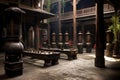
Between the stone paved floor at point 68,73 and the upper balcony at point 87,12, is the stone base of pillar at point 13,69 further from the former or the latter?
the upper balcony at point 87,12

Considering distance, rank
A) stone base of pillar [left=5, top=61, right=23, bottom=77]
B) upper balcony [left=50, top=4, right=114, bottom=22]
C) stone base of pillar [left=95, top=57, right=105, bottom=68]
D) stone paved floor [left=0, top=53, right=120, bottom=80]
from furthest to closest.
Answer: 1. upper balcony [left=50, top=4, right=114, bottom=22]
2. stone base of pillar [left=95, top=57, right=105, bottom=68]
3. stone base of pillar [left=5, top=61, right=23, bottom=77]
4. stone paved floor [left=0, top=53, right=120, bottom=80]

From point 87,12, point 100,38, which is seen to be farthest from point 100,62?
point 87,12

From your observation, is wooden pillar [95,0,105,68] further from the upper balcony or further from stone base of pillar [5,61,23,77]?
the upper balcony

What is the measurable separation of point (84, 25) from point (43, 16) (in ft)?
22.1

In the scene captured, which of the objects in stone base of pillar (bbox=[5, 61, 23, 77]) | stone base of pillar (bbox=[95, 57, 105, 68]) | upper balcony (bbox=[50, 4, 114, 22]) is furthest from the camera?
upper balcony (bbox=[50, 4, 114, 22])

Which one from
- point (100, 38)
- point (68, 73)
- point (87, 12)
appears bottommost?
point (68, 73)

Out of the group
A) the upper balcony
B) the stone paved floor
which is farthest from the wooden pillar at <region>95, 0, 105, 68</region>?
the upper balcony

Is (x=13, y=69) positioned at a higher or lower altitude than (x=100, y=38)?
lower

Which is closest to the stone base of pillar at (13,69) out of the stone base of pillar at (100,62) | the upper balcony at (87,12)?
the stone base of pillar at (100,62)

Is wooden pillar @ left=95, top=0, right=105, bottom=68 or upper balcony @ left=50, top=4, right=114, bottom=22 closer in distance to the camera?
wooden pillar @ left=95, top=0, right=105, bottom=68

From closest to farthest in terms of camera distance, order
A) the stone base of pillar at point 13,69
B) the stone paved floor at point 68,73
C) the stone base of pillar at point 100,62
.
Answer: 1. the stone paved floor at point 68,73
2. the stone base of pillar at point 13,69
3. the stone base of pillar at point 100,62

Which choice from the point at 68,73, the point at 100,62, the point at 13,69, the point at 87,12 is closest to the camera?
the point at 13,69

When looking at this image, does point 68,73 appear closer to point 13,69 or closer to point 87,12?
point 13,69

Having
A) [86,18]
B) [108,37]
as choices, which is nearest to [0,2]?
[108,37]
